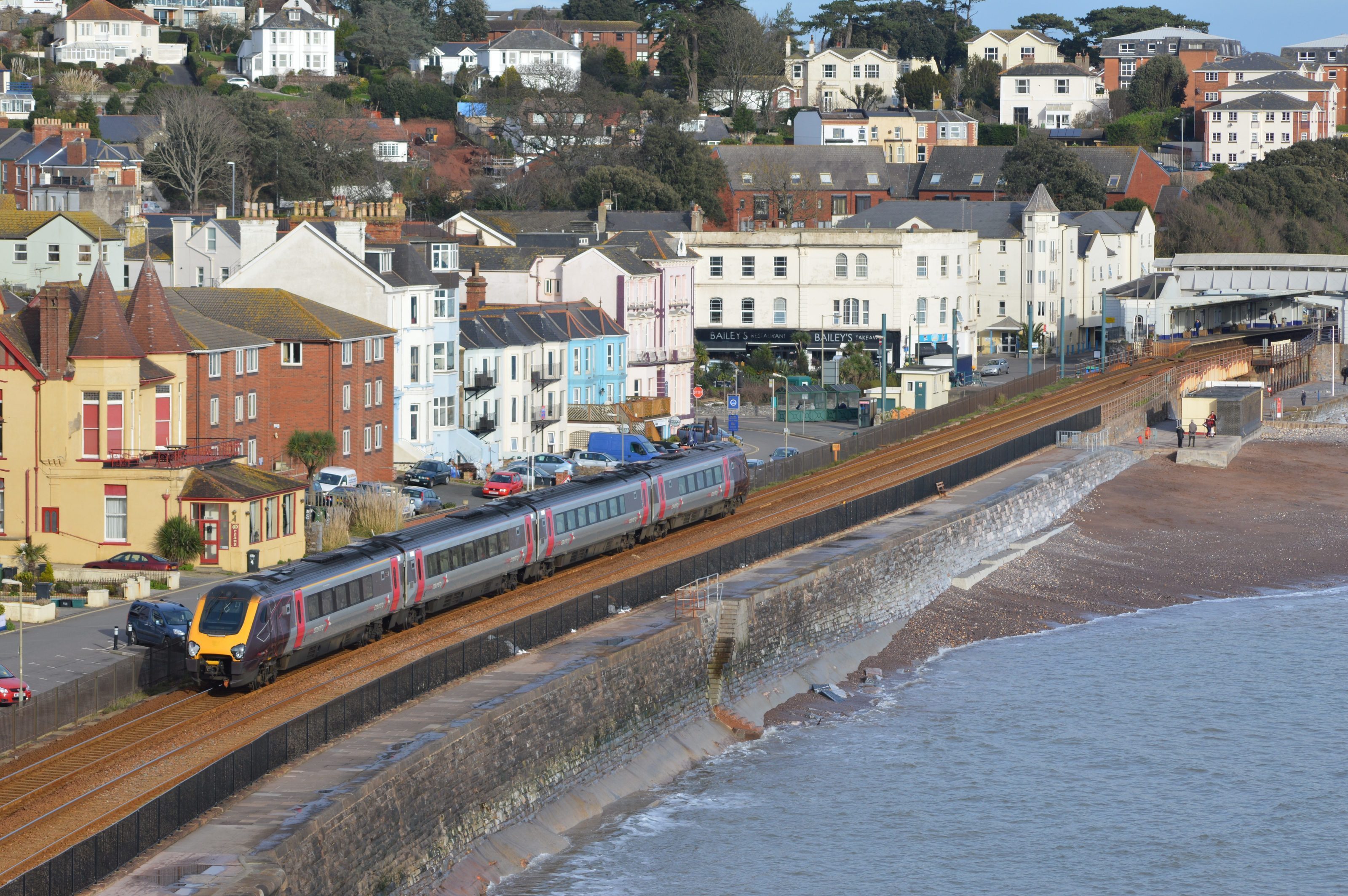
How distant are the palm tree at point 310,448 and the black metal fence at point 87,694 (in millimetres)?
23706

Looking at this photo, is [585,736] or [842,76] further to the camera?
[842,76]

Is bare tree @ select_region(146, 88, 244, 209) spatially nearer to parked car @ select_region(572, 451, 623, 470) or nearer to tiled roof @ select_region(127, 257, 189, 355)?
parked car @ select_region(572, 451, 623, 470)

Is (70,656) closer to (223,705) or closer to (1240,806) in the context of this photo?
(223,705)

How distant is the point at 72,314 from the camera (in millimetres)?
52906

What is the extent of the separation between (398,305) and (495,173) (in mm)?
88970

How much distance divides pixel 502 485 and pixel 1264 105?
5699 inches

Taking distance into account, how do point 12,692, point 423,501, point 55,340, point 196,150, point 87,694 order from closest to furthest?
1. point 87,694
2. point 12,692
3. point 55,340
4. point 423,501
5. point 196,150

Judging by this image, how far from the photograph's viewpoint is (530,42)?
187625mm

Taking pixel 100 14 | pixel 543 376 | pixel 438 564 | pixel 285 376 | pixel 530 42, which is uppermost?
pixel 100 14

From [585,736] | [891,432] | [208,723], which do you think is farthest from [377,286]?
[208,723]

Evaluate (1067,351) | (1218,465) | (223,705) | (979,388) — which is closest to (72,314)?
(223,705)

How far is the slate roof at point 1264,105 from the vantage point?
620 ft

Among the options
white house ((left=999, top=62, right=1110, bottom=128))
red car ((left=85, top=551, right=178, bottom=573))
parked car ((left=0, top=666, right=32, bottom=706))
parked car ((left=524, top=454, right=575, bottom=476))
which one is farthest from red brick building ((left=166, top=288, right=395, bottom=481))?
white house ((left=999, top=62, right=1110, bottom=128))

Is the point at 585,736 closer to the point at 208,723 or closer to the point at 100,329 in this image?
the point at 208,723
